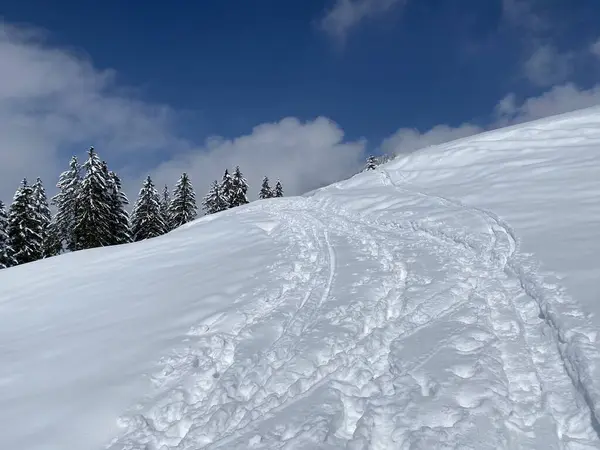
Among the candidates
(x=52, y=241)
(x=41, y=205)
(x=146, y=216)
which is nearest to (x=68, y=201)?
(x=41, y=205)

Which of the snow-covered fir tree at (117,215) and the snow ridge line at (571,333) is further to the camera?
the snow-covered fir tree at (117,215)

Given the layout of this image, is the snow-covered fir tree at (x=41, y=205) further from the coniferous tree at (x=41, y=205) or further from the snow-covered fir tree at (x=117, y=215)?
the snow-covered fir tree at (x=117, y=215)

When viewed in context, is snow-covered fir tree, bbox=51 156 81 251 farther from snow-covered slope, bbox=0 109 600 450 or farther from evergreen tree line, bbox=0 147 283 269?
snow-covered slope, bbox=0 109 600 450

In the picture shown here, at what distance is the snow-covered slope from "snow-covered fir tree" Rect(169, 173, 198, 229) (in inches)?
1105

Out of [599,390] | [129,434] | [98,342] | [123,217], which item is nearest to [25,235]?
[123,217]

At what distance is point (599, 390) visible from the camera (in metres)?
4.07

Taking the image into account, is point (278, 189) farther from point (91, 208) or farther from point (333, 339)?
point (333, 339)

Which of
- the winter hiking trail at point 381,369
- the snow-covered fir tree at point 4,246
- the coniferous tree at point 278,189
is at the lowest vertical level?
the winter hiking trail at point 381,369

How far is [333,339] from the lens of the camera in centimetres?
624

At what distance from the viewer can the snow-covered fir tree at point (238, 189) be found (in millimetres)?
44500

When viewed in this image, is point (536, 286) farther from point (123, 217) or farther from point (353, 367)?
point (123, 217)

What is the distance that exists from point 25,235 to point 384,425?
110 feet

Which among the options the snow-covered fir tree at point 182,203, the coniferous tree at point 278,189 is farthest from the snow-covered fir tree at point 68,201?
the coniferous tree at point 278,189

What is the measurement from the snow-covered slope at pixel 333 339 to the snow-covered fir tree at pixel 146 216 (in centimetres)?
2386
